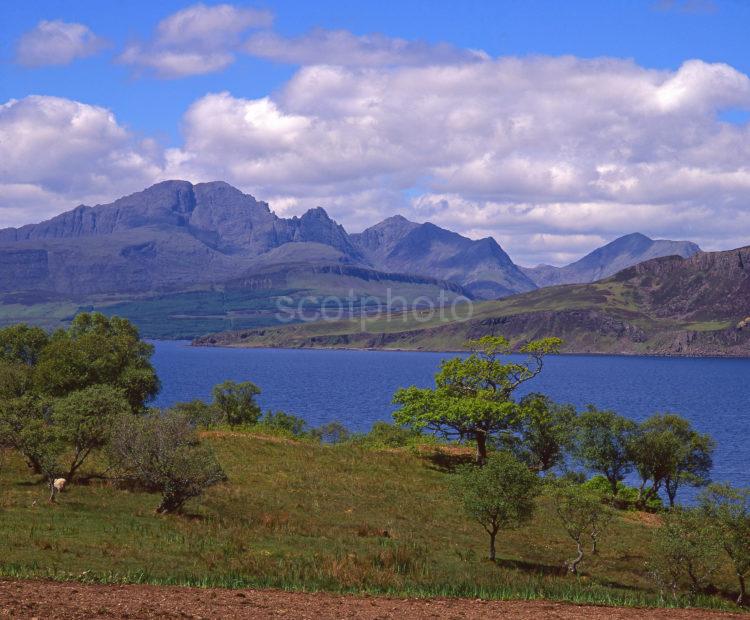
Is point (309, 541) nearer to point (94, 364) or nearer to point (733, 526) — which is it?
point (733, 526)

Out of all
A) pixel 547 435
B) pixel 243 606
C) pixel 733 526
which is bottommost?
pixel 547 435

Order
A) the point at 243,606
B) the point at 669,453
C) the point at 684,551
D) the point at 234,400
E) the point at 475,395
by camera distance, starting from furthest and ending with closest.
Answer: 1. the point at 234,400
2. the point at 475,395
3. the point at 669,453
4. the point at 684,551
5. the point at 243,606

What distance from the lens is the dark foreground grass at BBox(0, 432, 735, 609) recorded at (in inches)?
1149

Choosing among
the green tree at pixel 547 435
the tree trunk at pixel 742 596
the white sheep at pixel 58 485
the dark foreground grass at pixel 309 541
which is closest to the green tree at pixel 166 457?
the dark foreground grass at pixel 309 541

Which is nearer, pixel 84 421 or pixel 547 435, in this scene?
pixel 84 421

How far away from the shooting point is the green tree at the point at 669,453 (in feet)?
205

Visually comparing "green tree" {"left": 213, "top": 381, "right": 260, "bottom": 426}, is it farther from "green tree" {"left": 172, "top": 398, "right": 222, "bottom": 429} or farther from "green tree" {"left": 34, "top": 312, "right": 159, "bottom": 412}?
"green tree" {"left": 34, "top": 312, "right": 159, "bottom": 412}

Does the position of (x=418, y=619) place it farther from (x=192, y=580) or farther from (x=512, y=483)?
(x=512, y=483)

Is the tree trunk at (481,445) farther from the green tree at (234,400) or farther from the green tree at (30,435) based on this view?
the green tree at (234,400)

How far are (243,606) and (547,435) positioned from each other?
51.6m

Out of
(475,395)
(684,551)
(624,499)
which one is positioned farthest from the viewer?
(475,395)

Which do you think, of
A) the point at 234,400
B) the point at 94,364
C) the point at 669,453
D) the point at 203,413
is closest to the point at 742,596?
the point at 669,453

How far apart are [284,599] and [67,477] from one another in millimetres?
26798

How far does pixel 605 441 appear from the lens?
63594 millimetres
